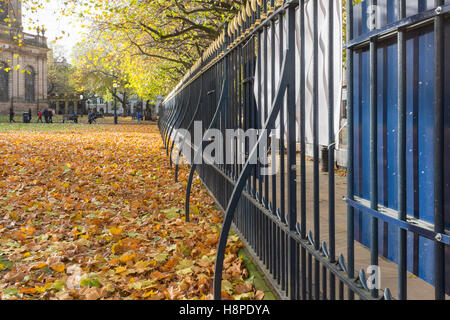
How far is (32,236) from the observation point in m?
4.72

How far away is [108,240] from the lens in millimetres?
4531

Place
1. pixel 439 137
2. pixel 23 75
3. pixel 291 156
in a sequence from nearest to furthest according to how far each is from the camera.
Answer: pixel 439 137 → pixel 291 156 → pixel 23 75

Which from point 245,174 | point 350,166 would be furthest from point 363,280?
point 245,174

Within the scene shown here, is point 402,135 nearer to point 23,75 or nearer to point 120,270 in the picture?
point 120,270

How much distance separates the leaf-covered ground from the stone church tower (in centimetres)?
5293

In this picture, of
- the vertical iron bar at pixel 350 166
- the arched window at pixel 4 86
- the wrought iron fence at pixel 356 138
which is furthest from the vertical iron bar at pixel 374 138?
the arched window at pixel 4 86

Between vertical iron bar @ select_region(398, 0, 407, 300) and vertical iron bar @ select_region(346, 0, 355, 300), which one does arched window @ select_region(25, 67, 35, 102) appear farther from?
vertical iron bar @ select_region(398, 0, 407, 300)

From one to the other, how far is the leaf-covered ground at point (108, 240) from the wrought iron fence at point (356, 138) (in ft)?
1.58

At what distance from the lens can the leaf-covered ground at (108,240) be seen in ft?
11.0

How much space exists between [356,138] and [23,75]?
63013mm

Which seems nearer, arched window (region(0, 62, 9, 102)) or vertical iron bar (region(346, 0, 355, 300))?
vertical iron bar (region(346, 0, 355, 300))

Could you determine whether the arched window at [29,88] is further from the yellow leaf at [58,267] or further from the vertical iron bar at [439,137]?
the vertical iron bar at [439,137]

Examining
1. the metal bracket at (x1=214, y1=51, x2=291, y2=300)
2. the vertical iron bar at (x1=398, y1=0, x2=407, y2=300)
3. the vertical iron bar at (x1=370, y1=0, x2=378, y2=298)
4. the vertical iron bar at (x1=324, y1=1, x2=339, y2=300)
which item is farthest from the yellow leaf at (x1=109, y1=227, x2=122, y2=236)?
the vertical iron bar at (x1=398, y1=0, x2=407, y2=300)

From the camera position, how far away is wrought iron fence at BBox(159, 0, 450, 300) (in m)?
1.58
